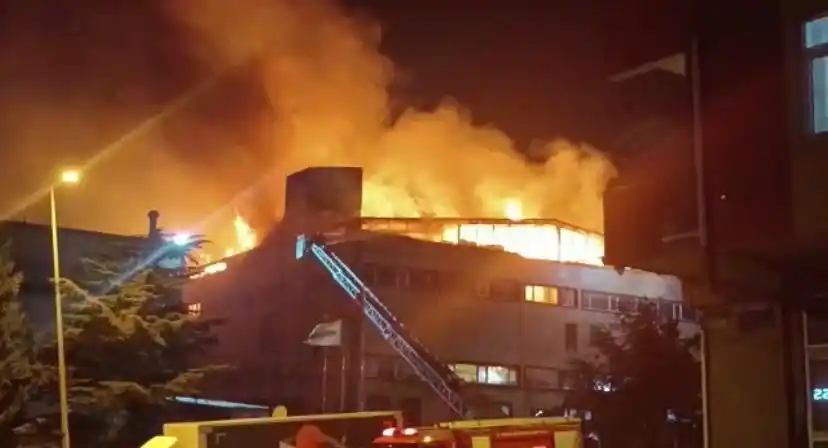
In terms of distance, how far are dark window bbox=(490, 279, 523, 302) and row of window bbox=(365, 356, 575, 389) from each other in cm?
270

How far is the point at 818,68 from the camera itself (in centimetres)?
1244

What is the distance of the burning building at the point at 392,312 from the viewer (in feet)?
129

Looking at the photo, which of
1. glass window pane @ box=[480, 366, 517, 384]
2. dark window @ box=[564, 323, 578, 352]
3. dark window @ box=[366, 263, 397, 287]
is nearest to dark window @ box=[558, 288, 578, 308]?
dark window @ box=[564, 323, 578, 352]

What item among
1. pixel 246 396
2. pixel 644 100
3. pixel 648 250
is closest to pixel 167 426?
pixel 648 250

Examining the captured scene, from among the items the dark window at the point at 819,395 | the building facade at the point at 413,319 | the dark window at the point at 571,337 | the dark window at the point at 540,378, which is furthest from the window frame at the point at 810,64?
the dark window at the point at 571,337

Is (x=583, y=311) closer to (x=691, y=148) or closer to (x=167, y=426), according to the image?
(x=691, y=148)

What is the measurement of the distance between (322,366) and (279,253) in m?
5.77

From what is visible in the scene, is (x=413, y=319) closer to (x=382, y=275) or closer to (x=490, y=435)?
(x=382, y=275)

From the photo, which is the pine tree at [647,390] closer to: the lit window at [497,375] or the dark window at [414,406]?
the dark window at [414,406]

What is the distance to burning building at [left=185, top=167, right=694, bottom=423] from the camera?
39.2 meters

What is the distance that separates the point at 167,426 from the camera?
35.9 ft

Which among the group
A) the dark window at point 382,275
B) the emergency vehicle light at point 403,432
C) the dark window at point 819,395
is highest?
the dark window at point 382,275

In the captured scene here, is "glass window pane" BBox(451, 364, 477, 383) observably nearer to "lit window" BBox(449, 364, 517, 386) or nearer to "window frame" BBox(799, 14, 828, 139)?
"lit window" BBox(449, 364, 517, 386)

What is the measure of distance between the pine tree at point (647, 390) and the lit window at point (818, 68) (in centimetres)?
1780
